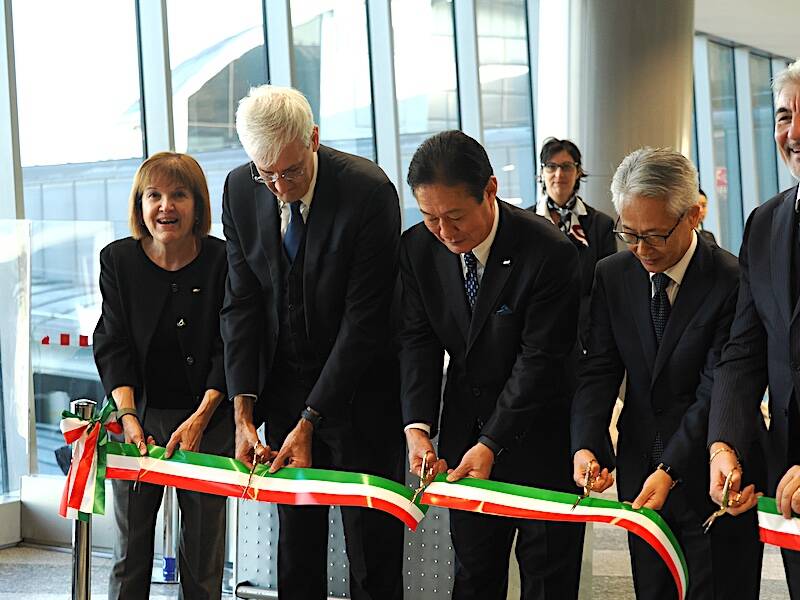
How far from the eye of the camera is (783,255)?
2559mm

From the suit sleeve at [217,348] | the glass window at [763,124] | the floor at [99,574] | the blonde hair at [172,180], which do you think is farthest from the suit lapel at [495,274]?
the glass window at [763,124]

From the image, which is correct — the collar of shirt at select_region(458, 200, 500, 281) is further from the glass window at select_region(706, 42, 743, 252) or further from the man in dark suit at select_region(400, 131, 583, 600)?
the glass window at select_region(706, 42, 743, 252)

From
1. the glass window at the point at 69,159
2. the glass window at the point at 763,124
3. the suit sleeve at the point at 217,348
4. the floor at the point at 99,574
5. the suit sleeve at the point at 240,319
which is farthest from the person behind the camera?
the glass window at the point at 763,124

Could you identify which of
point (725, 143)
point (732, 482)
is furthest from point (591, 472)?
point (725, 143)

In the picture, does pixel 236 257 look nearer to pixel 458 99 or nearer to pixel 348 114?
pixel 348 114

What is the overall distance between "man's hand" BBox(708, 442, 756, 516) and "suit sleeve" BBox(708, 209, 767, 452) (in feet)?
0.11

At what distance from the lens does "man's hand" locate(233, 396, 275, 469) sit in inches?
126

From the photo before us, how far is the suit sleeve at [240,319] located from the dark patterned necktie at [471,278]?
677mm

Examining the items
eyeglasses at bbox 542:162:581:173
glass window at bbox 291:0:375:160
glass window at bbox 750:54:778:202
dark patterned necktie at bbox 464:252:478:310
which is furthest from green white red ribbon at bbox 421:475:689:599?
glass window at bbox 750:54:778:202

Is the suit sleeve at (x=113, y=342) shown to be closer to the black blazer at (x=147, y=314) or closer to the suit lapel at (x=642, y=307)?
the black blazer at (x=147, y=314)

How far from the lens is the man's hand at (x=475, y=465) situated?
2.94 meters

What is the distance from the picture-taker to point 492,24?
1083 centimetres

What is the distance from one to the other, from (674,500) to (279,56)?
5777 mm

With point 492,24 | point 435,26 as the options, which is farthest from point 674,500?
point 492,24
